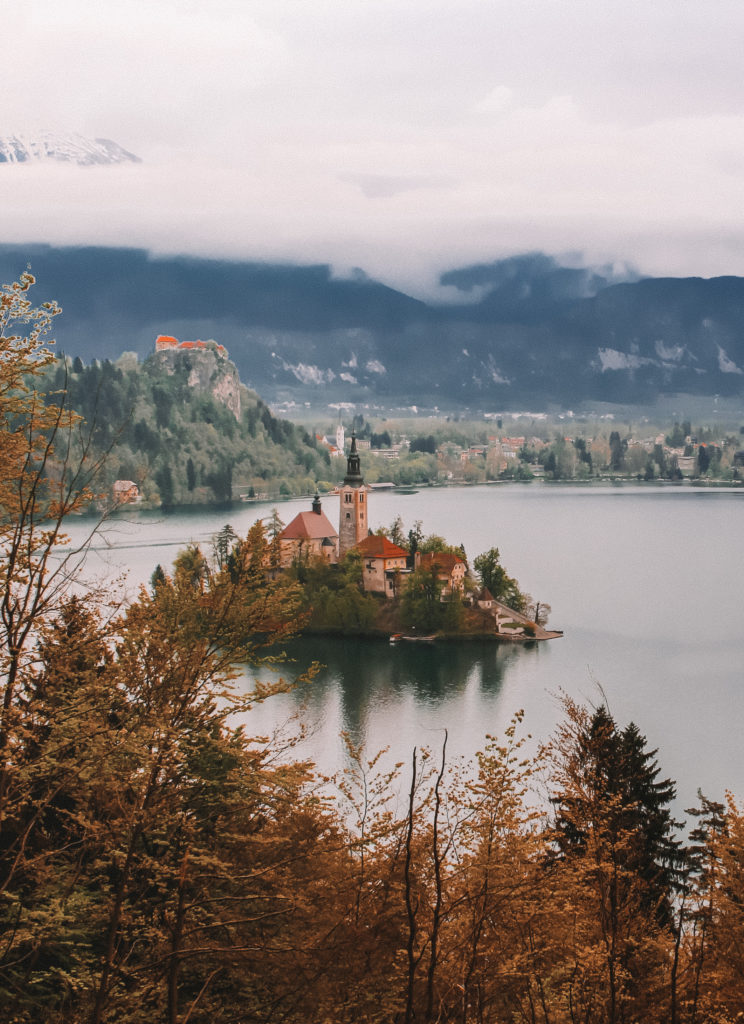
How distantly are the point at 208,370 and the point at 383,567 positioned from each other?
42448 mm

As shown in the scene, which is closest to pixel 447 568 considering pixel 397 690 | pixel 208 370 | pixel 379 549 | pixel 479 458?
pixel 379 549

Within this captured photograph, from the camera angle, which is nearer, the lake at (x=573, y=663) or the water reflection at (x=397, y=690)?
the lake at (x=573, y=663)

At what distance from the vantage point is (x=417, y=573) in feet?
57.8

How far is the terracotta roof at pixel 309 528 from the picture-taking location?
69.4 ft

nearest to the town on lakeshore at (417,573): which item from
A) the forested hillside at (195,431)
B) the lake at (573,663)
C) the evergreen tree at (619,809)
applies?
the lake at (573,663)

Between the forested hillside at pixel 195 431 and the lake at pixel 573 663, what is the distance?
16350 mm

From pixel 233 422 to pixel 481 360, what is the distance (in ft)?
319

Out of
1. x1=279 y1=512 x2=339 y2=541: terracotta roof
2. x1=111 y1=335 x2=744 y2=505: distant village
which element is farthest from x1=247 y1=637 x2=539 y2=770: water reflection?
x1=111 y1=335 x2=744 y2=505: distant village

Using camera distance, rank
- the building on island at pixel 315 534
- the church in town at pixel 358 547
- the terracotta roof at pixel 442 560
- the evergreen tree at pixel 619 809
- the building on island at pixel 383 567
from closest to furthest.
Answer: the evergreen tree at pixel 619 809, the terracotta roof at pixel 442 560, the church in town at pixel 358 547, the building on island at pixel 383 567, the building on island at pixel 315 534

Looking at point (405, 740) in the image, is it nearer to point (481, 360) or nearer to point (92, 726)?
point (92, 726)

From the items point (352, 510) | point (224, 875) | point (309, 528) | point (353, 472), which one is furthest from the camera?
point (309, 528)

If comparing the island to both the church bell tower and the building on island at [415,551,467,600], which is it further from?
the church bell tower

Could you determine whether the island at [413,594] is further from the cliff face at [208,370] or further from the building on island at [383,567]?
the cliff face at [208,370]

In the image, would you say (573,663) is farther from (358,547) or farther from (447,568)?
(358,547)
